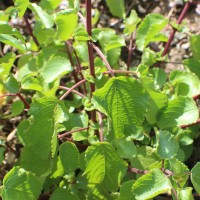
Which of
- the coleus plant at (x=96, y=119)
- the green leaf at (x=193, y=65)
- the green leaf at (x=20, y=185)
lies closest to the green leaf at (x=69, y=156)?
the coleus plant at (x=96, y=119)

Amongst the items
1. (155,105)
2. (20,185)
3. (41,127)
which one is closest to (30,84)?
(41,127)

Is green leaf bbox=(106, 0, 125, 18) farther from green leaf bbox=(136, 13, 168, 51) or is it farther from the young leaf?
the young leaf

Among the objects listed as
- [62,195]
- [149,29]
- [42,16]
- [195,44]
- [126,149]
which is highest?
[42,16]

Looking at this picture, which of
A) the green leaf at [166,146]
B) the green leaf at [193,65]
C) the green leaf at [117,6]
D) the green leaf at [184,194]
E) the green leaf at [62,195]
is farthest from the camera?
the green leaf at [117,6]

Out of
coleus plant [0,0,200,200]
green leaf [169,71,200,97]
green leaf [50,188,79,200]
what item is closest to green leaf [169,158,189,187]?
coleus plant [0,0,200,200]

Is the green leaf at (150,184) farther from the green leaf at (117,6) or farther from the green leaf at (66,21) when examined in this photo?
the green leaf at (117,6)

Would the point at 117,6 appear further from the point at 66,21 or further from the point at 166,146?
the point at 166,146
